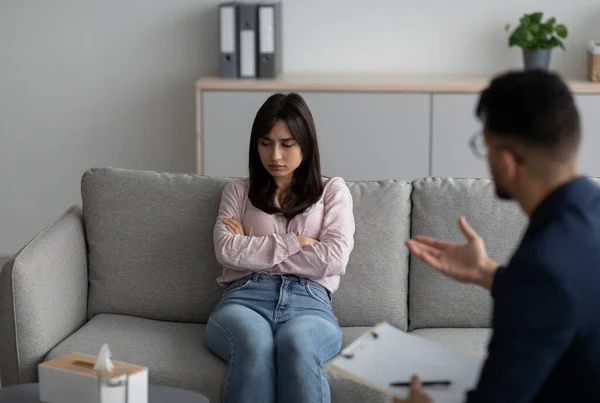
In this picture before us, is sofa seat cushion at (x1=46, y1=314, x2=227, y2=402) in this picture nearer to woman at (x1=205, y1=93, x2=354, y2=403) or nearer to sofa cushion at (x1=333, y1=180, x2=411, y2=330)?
woman at (x1=205, y1=93, x2=354, y2=403)

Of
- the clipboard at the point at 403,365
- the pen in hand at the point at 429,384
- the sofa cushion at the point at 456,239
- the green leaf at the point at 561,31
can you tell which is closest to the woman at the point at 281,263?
the sofa cushion at the point at 456,239

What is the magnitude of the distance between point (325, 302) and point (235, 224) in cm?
35

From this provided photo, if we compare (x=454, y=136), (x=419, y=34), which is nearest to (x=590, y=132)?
(x=454, y=136)

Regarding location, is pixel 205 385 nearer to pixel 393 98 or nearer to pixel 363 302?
pixel 363 302

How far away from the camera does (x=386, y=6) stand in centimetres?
465

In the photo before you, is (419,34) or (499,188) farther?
(419,34)

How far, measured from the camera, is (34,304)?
105 inches

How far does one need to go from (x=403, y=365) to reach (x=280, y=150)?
1153 mm

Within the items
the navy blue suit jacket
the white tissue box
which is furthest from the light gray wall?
the navy blue suit jacket

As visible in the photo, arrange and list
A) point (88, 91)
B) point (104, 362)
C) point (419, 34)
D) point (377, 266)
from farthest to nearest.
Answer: point (88, 91)
point (419, 34)
point (377, 266)
point (104, 362)

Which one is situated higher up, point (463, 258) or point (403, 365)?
point (463, 258)

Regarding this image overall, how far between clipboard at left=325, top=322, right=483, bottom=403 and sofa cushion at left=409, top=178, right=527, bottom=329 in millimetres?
1014

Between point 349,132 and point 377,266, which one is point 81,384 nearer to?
point 377,266

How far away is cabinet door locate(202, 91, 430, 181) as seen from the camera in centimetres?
432
